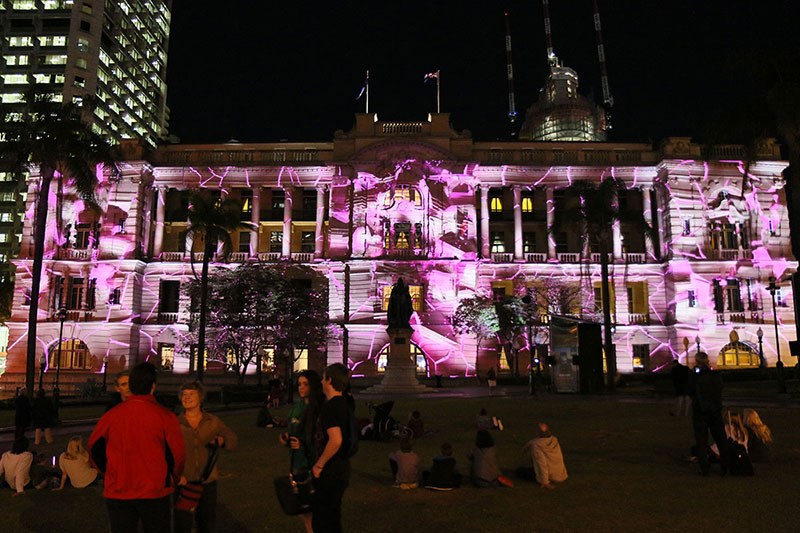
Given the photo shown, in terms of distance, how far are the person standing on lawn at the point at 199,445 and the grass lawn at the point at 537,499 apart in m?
2.06

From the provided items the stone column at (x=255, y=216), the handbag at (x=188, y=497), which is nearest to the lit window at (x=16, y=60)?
the stone column at (x=255, y=216)

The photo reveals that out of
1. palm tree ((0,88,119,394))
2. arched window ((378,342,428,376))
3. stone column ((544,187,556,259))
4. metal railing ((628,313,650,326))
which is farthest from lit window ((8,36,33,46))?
metal railing ((628,313,650,326))

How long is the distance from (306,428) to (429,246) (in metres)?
45.3

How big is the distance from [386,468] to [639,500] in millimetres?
4861

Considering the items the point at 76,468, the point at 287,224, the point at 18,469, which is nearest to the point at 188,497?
the point at 76,468

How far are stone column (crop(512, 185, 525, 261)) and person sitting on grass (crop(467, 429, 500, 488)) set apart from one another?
143ft

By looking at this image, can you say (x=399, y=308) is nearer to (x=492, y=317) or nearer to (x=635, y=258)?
(x=492, y=317)

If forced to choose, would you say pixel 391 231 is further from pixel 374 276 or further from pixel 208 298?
pixel 208 298

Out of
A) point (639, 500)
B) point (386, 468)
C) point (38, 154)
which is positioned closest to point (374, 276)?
point (38, 154)

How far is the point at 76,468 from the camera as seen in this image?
34.5 ft

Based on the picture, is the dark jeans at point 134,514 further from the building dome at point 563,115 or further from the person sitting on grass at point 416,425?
the building dome at point 563,115

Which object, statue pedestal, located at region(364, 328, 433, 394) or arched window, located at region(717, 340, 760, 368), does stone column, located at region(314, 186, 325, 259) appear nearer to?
statue pedestal, located at region(364, 328, 433, 394)

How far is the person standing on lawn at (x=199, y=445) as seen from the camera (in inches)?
232

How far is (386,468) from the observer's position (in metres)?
12.2
